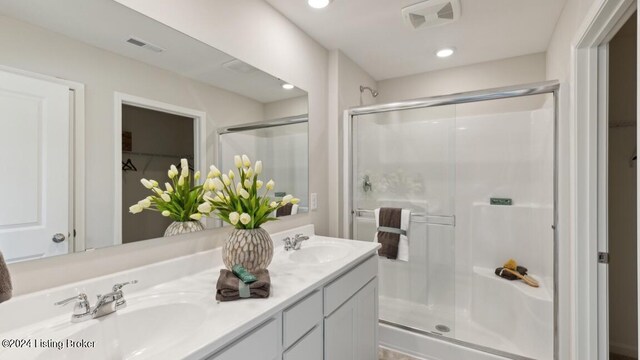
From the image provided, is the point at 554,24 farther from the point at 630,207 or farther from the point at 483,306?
A: the point at 483,306

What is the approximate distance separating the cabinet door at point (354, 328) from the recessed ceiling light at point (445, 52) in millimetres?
1962

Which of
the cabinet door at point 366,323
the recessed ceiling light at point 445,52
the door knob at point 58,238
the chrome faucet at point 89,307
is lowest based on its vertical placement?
the cabinet door at point 366,323

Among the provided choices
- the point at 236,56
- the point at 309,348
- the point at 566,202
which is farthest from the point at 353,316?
the point at 236,56

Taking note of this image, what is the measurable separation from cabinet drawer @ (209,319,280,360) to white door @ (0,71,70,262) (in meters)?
0.65

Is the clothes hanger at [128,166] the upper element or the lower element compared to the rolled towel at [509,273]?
upper

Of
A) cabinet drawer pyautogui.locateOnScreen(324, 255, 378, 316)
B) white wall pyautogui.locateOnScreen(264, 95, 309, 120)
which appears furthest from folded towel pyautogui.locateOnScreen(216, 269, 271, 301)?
white wall pyautogui.locateOnScreen(264, 95, 309, 120)

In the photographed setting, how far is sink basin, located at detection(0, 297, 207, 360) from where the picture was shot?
757mm

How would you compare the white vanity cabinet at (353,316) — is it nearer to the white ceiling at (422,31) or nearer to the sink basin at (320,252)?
the sink basin at (320,252)

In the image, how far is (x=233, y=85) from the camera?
5.12 feet

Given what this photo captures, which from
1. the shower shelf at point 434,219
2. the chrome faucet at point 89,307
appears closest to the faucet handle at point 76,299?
the chrome faucet at point 89,307

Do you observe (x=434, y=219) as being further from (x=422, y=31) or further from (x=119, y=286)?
(x=119, y=286)

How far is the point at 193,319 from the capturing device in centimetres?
94

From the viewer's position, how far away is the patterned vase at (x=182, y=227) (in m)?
1.23

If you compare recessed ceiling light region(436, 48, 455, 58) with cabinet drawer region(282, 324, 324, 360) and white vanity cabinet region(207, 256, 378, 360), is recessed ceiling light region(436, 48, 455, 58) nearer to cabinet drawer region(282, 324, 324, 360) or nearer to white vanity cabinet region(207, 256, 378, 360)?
white vanity cabinet region(207, 256, 378, 360)
